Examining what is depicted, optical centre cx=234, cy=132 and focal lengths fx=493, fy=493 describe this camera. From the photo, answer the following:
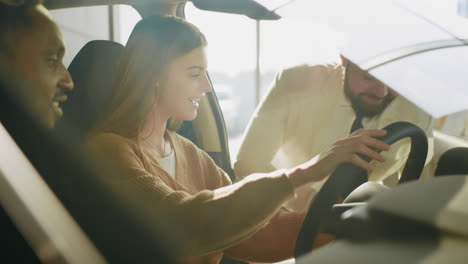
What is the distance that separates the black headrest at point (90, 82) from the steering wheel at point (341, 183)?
1.21 ft

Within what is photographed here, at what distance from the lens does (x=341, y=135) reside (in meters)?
0.77

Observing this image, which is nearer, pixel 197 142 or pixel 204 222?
pixel 204 222

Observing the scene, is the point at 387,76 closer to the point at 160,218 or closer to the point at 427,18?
the point at 427,18

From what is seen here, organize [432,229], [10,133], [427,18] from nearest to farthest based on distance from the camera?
[432,229] < [10,133] < [427,18]

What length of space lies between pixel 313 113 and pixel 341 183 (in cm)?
12

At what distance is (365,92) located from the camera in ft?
2.61

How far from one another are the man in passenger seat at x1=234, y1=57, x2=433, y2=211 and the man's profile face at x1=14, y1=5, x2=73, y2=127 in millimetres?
301

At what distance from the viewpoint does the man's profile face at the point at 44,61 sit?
652 mm

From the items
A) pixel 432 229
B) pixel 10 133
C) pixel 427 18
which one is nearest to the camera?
pixel 432 229

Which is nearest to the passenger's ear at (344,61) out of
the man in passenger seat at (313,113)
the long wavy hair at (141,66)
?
the man in passenger seat at (313,113)

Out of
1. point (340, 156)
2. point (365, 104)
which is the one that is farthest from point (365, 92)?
point (340, 156)

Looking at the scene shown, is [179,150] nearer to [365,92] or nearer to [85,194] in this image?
[85,194]

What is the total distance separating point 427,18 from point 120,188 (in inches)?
21.1

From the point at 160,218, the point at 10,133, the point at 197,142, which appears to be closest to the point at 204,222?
the point at 160,218
